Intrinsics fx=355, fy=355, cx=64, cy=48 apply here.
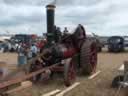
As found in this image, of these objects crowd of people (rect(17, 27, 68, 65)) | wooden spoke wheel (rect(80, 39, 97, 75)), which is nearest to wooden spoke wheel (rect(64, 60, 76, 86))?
wooden spoke wheel (rect(80, 39, 97, 75))

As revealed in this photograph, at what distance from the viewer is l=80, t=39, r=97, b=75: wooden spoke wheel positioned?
10.9m

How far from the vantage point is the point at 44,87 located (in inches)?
378

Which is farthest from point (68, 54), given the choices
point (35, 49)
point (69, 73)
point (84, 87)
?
point (35, 49)

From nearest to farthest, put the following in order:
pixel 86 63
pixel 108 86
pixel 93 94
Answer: pixel 93 94, pixel 108 86, pixel 86 63

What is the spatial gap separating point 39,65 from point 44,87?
924mm

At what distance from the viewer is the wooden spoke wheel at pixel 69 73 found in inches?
373

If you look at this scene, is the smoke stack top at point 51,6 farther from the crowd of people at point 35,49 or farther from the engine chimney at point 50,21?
the crowd of people at point 35,49

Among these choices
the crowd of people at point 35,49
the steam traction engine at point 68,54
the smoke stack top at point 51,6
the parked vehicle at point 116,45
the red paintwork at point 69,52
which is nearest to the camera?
the steam traction engine at point 68,54

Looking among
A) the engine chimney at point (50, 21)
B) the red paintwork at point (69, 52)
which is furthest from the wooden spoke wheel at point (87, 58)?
the engine chimney at point (50, 21)

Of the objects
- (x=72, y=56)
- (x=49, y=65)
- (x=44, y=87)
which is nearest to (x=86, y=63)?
(x=72, y=56)

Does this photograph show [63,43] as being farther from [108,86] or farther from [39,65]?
[108,86]

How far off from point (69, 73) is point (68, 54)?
1.07m

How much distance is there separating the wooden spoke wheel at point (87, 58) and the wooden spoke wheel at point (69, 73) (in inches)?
36.5

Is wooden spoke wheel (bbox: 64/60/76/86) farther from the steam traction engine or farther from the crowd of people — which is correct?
the crowd of people
